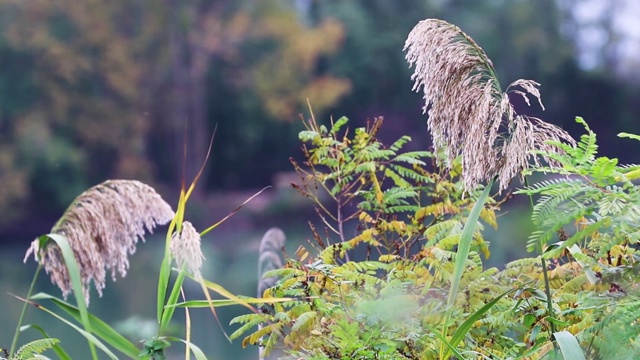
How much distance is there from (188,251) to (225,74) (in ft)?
67.2

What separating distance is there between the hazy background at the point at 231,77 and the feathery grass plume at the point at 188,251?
680 inches

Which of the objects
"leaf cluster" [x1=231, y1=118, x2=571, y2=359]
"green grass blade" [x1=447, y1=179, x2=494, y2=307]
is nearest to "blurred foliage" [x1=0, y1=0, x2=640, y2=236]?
"leaf cluster" [x1=231, y1=118, x2=571, y2=359]

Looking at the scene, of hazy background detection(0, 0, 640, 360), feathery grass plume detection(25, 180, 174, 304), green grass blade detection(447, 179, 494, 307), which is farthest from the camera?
hazy background detection(0, 0, 640, 360)

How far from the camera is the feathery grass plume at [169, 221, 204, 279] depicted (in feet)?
4.72

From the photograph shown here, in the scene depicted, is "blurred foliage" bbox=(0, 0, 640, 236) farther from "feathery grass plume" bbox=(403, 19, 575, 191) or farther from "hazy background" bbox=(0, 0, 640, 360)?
"feathery grass plume" bbox=(403, 19, 575, 191)

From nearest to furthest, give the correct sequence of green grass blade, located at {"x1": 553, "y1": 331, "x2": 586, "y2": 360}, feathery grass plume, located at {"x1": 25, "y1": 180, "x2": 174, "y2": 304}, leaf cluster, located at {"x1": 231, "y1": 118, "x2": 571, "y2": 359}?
green grass blade, located at {"x1": 553, "y1": 331, "x2": 586, "y2": 360} < leaf cluster, located at {"x1": 231, "y1": 118, "x2": 571, "y2": 359} < feathery grass plume, located at {"x1": 25, "y1": 180, "x2": 174, "y2": 304}

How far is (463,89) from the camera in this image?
1.32m

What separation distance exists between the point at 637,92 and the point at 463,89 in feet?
69.5

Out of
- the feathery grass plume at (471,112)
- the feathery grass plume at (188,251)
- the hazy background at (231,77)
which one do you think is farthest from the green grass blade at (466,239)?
the hazy background at (231,77)

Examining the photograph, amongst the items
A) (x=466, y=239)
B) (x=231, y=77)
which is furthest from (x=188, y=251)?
(x=231, y=77)

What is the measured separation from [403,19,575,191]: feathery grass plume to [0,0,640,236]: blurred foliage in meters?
17.8

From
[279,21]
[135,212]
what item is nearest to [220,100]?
[279,21]

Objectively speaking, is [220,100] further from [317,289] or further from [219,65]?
[317,289]

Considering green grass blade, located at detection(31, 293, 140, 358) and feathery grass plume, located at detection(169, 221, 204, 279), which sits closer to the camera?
feathery grass plume, located at detection(169, 221, 204, 279)
